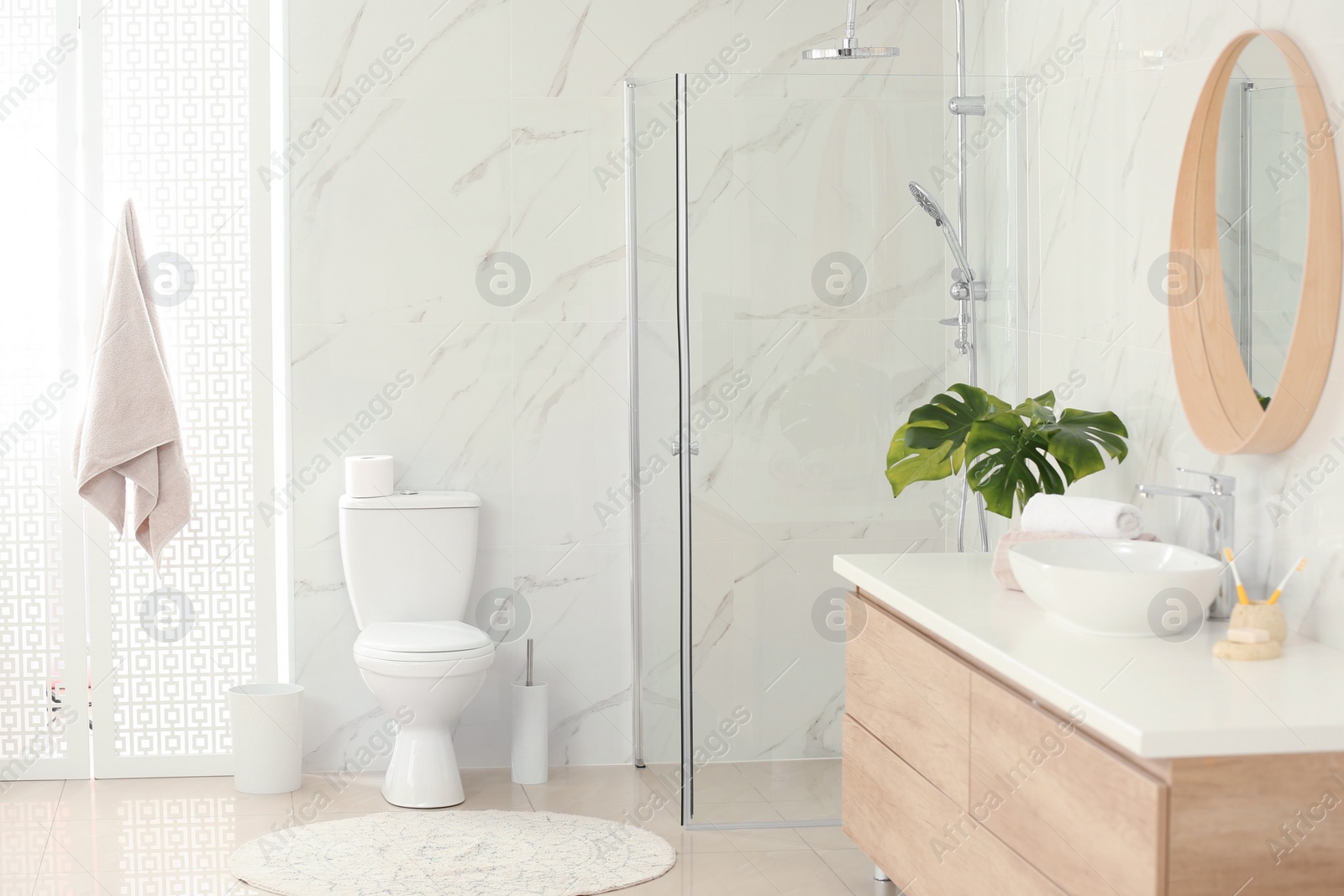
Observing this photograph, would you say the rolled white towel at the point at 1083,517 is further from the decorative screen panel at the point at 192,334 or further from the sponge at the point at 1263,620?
the decorative screen panel at the point at 192,334

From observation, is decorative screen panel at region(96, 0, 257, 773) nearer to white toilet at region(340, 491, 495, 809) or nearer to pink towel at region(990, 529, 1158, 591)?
white toilet at region(340, 491, 495, 809)

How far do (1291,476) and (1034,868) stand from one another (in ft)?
2.61

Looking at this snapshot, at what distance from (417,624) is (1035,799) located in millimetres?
2059

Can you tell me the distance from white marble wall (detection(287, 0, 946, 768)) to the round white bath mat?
534mm

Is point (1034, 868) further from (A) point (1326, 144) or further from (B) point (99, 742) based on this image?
(B) point (99, 742)

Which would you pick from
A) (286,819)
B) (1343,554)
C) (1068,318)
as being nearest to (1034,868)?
(1343,554)

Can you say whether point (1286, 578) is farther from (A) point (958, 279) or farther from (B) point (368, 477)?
(B) point (368, 477)

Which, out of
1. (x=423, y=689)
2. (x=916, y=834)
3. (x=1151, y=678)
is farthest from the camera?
(x=423, y=689)

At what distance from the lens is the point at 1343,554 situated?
202 cm

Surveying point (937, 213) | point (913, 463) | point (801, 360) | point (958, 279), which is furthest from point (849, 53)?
point (913, 463)

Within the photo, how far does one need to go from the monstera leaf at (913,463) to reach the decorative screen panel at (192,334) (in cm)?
195

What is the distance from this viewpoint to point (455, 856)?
10.1 ft

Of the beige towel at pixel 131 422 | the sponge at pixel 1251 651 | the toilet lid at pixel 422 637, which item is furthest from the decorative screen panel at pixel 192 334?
the sponge at pixel 1251 651

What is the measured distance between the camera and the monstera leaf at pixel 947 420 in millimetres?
2715
